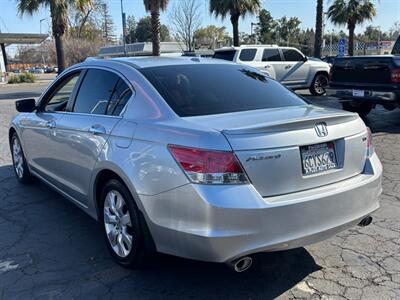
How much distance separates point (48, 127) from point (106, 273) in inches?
75.5

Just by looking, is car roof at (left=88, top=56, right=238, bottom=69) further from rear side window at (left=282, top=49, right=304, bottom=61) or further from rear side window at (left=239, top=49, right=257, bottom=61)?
rear side window at (left=282, top=49, right=304, bottom=61)

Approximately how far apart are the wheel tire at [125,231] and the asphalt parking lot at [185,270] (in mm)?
124

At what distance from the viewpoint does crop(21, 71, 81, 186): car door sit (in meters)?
4.59

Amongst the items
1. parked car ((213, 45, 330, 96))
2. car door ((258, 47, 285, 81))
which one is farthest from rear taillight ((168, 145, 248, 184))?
car door ((258, 47, 285, 81))

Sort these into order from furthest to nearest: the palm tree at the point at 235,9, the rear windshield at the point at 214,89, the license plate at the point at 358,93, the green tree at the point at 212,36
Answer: the green tree at the point at 212,36 → the palm tree at the point at 235,9 → the license plate at the point at 358,93 → the rear windshield at the point at 214,89

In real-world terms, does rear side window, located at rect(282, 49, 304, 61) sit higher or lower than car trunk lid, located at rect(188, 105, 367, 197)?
higher

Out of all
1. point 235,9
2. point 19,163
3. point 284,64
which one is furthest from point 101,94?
point 235,9

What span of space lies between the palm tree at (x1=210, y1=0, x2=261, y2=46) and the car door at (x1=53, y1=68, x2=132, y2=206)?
2314 cm

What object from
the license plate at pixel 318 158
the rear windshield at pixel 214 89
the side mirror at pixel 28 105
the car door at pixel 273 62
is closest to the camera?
the license plate at pixel 318 158

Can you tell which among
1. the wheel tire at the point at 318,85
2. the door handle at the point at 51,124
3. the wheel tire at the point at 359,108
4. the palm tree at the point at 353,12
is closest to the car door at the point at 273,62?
the wheel tire at the point at 318,85

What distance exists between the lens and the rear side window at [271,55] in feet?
50.6

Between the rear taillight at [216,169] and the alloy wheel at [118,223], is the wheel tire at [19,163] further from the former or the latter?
the rear taillight at [216,169]

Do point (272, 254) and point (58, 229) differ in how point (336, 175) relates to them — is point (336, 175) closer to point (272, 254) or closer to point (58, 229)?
point (272, 254)

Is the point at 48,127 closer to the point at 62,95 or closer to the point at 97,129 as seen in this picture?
the point at 62,95
